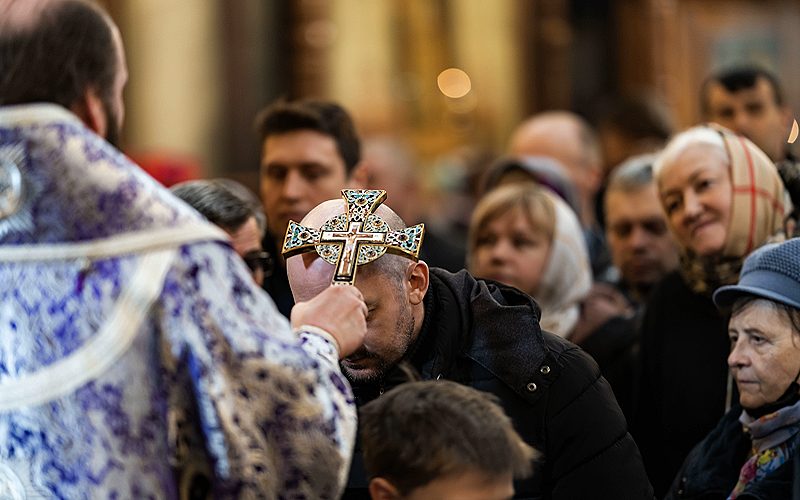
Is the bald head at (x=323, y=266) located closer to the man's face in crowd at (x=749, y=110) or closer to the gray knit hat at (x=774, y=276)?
the gray knit hat at (x=774, y=276)

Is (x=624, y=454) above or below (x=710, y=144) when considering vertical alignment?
below

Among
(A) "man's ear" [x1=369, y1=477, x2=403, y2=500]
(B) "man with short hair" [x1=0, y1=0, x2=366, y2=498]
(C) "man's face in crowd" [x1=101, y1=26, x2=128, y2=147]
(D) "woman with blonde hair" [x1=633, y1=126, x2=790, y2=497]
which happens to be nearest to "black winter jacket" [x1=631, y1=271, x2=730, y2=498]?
(D) "woman with blonde hair" [x1=633, y1=126, x2=790, y2=497]

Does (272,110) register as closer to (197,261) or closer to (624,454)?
(624,454)

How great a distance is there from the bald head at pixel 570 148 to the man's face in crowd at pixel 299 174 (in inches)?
103

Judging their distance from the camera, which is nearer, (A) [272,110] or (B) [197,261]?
(B) [197,261]

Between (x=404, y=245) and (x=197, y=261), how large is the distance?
80cm

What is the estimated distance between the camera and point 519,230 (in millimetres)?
5594

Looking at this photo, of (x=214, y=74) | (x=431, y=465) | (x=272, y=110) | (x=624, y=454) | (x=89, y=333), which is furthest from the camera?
(x=214, y=74)

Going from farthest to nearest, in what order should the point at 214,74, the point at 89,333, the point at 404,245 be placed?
the point at 214,74
the point at 404,245
the point at 89,333

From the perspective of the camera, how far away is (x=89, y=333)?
2.39m

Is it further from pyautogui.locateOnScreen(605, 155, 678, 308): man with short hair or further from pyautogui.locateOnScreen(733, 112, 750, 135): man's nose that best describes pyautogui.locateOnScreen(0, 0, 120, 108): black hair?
pyautogui.locateOnScreen(733, 112, 750, 135): man's nose

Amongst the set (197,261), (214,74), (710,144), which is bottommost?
(214,74)

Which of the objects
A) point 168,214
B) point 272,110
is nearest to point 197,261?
point 168,214

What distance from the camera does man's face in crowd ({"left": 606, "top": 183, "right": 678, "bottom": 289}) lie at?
5.82 metres
